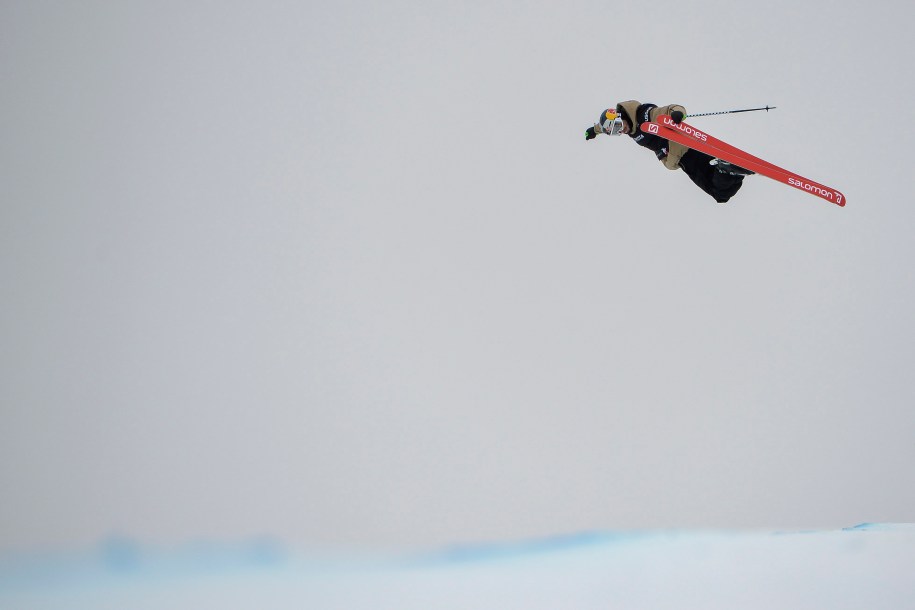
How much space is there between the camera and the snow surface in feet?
21.2

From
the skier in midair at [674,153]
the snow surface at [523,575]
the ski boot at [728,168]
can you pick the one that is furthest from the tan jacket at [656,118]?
the snow surface at [523,575]

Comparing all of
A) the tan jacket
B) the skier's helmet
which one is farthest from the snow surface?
the skier's helmet

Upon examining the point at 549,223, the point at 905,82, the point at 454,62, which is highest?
the point at 454,62

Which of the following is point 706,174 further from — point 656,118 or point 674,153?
point 656,118

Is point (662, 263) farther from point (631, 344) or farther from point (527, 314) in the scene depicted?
point (527, 314)

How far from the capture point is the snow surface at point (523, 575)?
6.45m

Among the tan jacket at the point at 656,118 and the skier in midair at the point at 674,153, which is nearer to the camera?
the tan jacket at the point at 656,118

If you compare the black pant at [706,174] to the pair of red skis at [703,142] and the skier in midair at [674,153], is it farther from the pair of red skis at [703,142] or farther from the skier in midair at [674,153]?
the pair of red skis at [703,142]

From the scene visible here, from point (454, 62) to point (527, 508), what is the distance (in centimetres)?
477

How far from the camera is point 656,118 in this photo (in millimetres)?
4980

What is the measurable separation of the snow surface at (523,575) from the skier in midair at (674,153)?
11.4 ft

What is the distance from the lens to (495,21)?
8266 mm

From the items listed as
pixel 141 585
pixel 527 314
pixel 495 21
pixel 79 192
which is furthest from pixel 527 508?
pixel 79 192

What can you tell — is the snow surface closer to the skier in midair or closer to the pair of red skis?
the skier in midair
